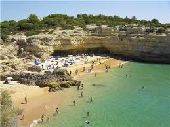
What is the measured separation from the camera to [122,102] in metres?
42.8

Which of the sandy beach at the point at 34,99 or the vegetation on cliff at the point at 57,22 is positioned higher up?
the vegetation on cliff at the point at 57,22

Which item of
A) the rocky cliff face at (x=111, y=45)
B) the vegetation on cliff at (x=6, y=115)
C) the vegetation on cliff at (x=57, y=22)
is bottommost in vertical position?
the vegetation on cliff at (x=6, y=115)

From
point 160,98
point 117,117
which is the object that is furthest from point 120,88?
point 117,117

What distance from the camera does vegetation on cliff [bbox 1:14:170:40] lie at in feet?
Answer: 261

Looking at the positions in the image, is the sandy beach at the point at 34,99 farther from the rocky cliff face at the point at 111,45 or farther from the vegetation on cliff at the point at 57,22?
the vegetation on cliff at the point at 57,22

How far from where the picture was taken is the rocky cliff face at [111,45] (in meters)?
69.9

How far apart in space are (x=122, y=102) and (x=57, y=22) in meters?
42.9

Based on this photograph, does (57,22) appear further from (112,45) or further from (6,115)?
(6,115)

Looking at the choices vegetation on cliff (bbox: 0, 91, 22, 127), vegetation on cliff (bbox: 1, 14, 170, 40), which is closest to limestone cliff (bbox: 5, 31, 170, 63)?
vegetation on cliff (bbox: 1, 14, 170, 40)

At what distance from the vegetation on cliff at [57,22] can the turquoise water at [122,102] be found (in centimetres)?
2282

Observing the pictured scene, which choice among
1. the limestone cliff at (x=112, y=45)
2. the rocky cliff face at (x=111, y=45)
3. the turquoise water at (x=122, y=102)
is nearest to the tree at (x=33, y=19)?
the limestone cliff at (x=112, y=45)

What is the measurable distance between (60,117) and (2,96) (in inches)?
387

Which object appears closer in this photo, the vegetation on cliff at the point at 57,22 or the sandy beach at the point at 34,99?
the sandy beach at the point at 34,99

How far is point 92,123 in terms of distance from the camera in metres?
34.9
